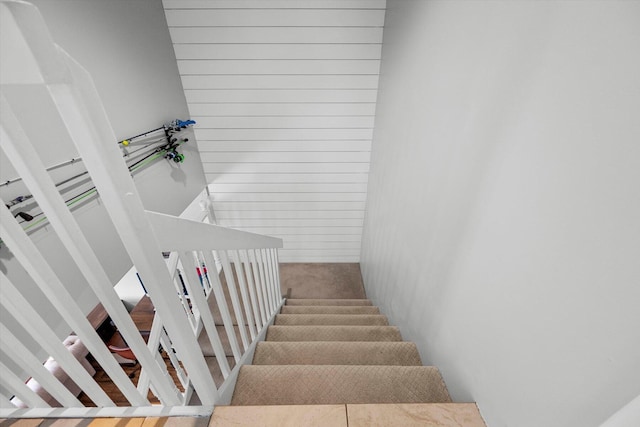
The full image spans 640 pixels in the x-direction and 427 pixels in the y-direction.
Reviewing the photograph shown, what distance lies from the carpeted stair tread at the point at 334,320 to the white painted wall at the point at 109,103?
1.33 metres

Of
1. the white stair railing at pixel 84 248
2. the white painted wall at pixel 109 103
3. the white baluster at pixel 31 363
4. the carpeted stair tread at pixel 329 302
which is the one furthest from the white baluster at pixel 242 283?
the carpeted stair tread at pixel 329 302

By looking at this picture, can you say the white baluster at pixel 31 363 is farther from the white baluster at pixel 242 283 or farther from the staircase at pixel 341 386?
the white baluster at pixel 242 283

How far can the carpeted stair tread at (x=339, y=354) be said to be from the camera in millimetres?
1441

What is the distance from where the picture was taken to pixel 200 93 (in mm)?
2740

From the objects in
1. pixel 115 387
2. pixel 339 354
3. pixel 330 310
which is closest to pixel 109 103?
pixel 339 354

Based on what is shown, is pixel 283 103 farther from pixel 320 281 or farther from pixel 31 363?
pixel 31 363

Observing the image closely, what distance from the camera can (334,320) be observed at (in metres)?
2.14

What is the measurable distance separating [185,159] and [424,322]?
269cm

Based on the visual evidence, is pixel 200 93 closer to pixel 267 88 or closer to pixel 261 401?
pixel 267 88

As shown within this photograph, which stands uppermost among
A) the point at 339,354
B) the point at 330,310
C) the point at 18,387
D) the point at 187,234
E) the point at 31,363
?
the point at 187,234

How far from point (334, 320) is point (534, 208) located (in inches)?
69.9

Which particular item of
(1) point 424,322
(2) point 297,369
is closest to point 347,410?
(2) point 297,369

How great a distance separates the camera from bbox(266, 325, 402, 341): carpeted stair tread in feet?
5.79

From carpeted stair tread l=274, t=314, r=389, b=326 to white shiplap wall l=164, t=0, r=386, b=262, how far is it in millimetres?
1607
